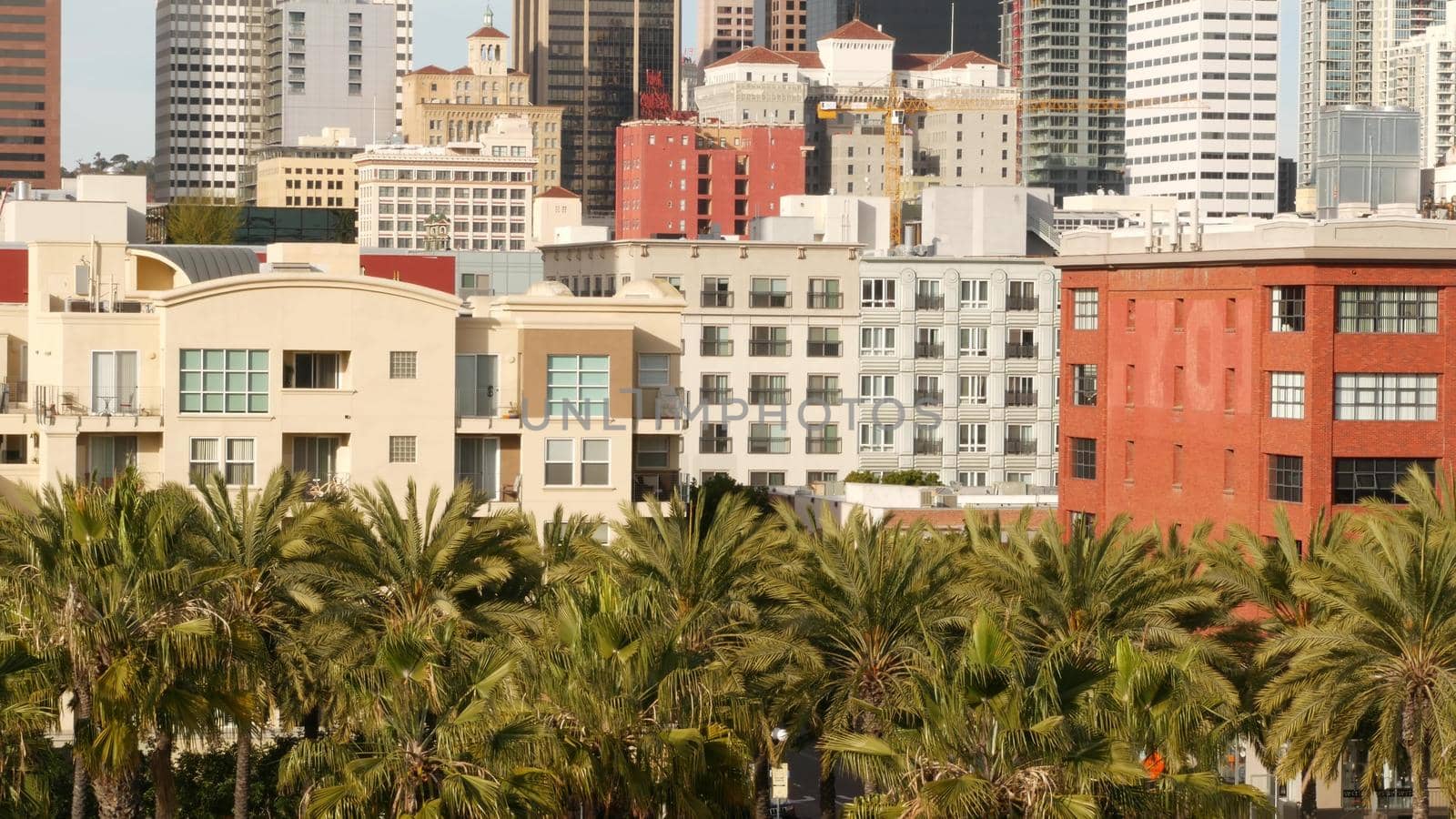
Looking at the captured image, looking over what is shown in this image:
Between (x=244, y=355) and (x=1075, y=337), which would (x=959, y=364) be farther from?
(x=244, y=355)

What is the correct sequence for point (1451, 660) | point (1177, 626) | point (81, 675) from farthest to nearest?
point (1177, 626)
point (1451, 660)
point (81, 675)

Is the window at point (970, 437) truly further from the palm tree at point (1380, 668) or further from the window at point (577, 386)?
the palm tree at point (1380, 668)

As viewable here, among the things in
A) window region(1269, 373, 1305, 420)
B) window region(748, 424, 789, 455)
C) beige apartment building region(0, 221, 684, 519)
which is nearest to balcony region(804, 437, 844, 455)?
window region(748, 424, 789, 455)

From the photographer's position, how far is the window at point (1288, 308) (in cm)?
6638

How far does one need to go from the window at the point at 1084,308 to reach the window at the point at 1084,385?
133 cm

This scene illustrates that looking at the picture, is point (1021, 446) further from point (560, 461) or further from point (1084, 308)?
point (560, 461)

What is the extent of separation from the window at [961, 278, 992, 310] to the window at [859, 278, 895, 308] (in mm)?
3452

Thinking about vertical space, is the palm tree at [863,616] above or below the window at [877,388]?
below

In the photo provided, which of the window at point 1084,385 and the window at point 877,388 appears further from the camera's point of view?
the window at point 877,388

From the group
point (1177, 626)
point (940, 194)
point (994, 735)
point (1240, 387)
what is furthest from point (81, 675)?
point (940, 194)

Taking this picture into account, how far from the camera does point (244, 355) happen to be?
2768 inches

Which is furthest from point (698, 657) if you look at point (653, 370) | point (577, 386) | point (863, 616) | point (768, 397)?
point (768, 397)

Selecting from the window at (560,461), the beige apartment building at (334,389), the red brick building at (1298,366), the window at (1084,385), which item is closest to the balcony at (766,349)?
the window at (1084,385)

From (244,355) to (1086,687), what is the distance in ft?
133
